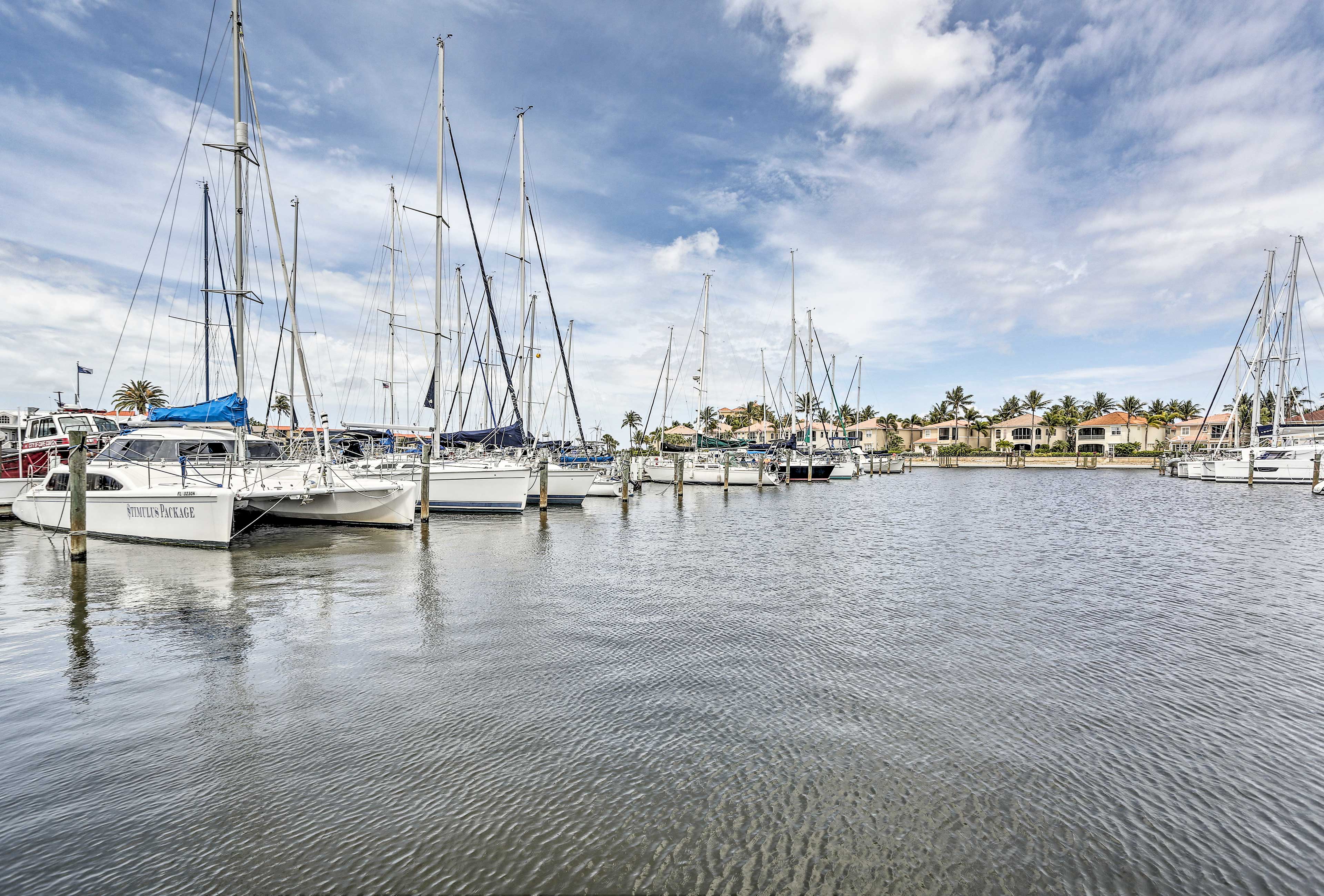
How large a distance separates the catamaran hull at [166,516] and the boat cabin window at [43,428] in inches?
513

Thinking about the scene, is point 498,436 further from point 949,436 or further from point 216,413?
point 949,436

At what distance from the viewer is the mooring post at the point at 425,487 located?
69.6 ft

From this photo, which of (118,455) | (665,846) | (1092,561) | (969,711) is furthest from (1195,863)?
(118,455)

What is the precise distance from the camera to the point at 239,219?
18.3m

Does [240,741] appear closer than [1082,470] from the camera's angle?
Yes

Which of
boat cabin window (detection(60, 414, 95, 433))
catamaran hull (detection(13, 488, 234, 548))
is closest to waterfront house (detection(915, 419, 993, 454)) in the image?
boat cabin window (detection(60, 414, 95, 433))

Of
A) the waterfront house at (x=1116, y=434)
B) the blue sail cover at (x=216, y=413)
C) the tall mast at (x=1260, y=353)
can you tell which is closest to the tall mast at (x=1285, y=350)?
the tall mast at (x=1260, y=353)

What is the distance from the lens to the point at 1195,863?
411 centimetres

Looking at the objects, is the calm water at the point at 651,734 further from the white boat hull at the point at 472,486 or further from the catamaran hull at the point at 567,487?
the catamaran hull at the point at 567,487

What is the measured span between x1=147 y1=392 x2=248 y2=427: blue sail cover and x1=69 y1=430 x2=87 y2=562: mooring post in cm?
562

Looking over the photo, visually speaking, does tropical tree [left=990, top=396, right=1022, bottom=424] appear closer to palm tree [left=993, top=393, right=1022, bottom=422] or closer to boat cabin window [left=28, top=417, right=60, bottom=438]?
palm tree [left=993, top=393, right=1022, bottom=422]

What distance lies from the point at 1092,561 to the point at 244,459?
22.8 metres

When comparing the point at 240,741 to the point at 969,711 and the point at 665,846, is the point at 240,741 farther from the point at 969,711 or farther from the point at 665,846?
the point at 969,711

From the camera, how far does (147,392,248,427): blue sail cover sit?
18406 mm
